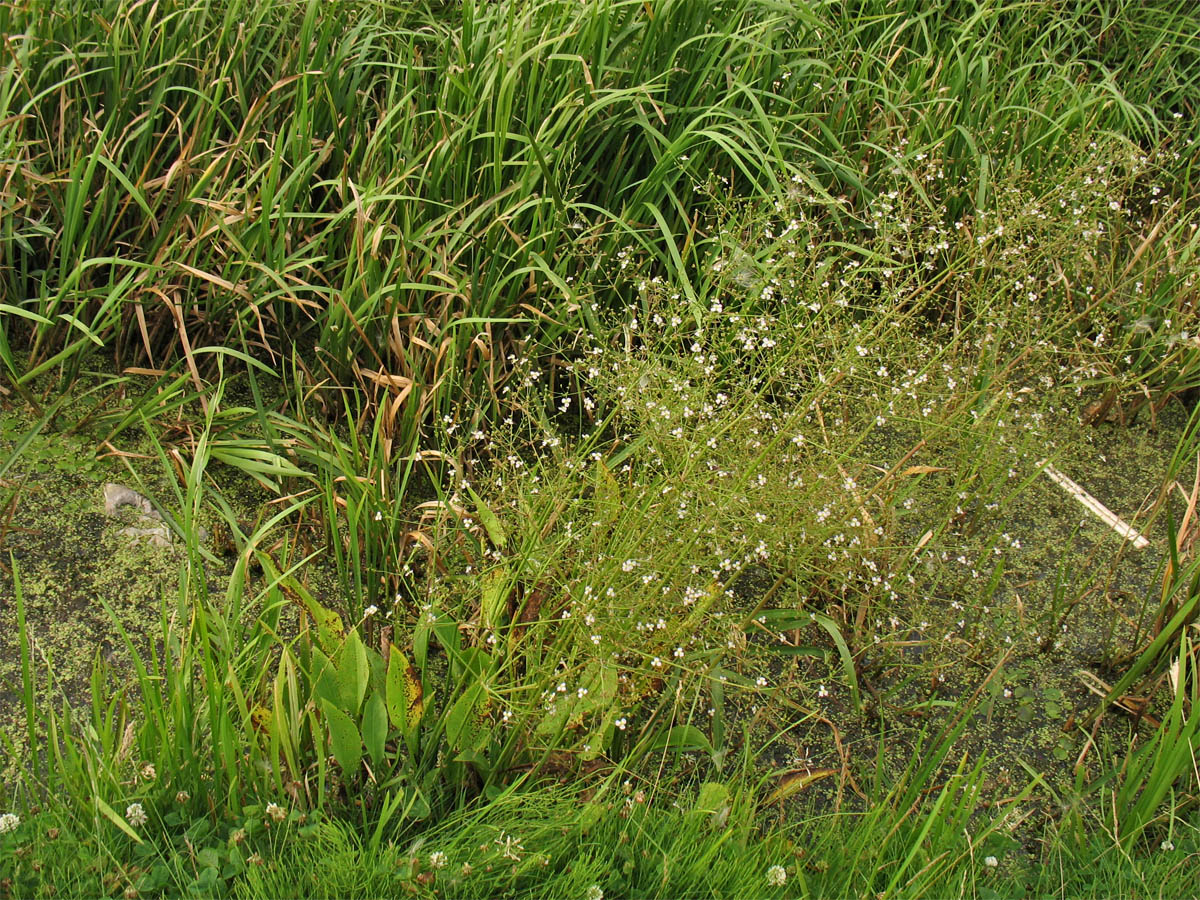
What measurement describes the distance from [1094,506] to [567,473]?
1371 mm

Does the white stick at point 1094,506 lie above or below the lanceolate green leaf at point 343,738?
above

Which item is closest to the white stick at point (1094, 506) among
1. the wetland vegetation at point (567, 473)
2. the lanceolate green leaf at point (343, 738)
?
the wetland vegetation at point (567, 473)

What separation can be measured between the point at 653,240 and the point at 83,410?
1.32 metres

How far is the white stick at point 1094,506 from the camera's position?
253cm

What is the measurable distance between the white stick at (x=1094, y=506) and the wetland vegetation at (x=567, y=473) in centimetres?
2

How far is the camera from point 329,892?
1537mm

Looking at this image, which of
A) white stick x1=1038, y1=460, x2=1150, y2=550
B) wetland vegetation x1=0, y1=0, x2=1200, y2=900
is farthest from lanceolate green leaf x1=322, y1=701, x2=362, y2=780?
white stick x1=1038, y1=460, x2=1150, y2=550

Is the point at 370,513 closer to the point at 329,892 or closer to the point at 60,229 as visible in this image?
the point at 329,892

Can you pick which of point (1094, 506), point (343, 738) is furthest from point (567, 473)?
point (1094, 506)

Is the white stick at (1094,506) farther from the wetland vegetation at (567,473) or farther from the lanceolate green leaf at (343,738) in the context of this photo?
the lanceolate green leaf at (343,738)

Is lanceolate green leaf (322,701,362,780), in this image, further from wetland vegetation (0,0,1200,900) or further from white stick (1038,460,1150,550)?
white stick (1038,460,1150,550)

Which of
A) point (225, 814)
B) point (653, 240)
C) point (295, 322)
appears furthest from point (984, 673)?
point (295, 322)

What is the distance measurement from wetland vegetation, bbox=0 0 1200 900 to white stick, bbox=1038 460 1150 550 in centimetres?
2

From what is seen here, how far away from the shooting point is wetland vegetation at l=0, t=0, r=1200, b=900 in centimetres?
169
